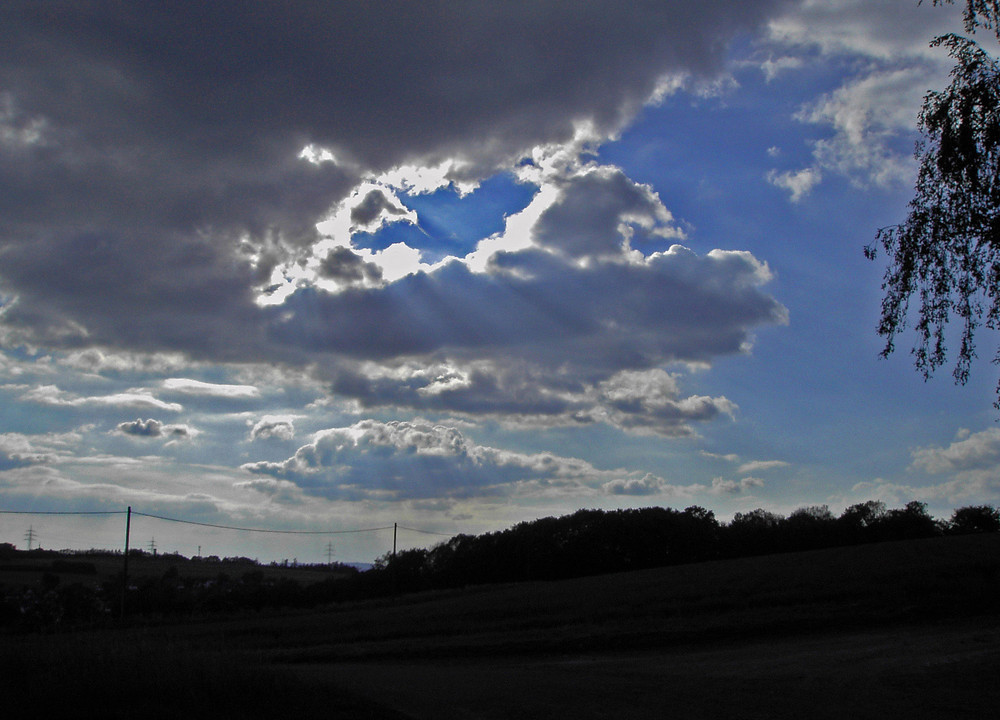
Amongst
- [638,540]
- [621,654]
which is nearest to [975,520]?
[638,540]

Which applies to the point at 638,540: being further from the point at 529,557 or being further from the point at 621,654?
the point at 621,654

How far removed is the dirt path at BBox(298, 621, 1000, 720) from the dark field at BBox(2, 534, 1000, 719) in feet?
0.18

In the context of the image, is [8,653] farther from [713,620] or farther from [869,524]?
[869,524]

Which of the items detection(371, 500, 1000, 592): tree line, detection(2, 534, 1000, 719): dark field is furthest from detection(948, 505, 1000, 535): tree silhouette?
detection(2, 534, 1000, 719): dark field

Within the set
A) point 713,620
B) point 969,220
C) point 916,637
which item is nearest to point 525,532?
point 713,620

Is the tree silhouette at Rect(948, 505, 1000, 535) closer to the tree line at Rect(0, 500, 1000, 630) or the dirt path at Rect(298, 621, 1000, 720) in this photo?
the tree line at Rect(0, 500, 1000, 630)

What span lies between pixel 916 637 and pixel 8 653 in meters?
16.5

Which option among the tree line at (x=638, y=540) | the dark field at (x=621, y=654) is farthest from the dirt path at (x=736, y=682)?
the tree line at (x=638, y=540)

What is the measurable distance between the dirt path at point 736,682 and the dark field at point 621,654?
0.18 feet

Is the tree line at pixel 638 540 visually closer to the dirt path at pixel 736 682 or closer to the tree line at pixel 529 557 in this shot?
the tree line at pixel 529 557

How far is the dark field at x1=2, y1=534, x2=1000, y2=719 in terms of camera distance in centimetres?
961

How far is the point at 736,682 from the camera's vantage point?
41.0ft

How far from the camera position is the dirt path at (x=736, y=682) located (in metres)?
10.6

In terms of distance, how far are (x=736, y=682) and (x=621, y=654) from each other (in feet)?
16.7
